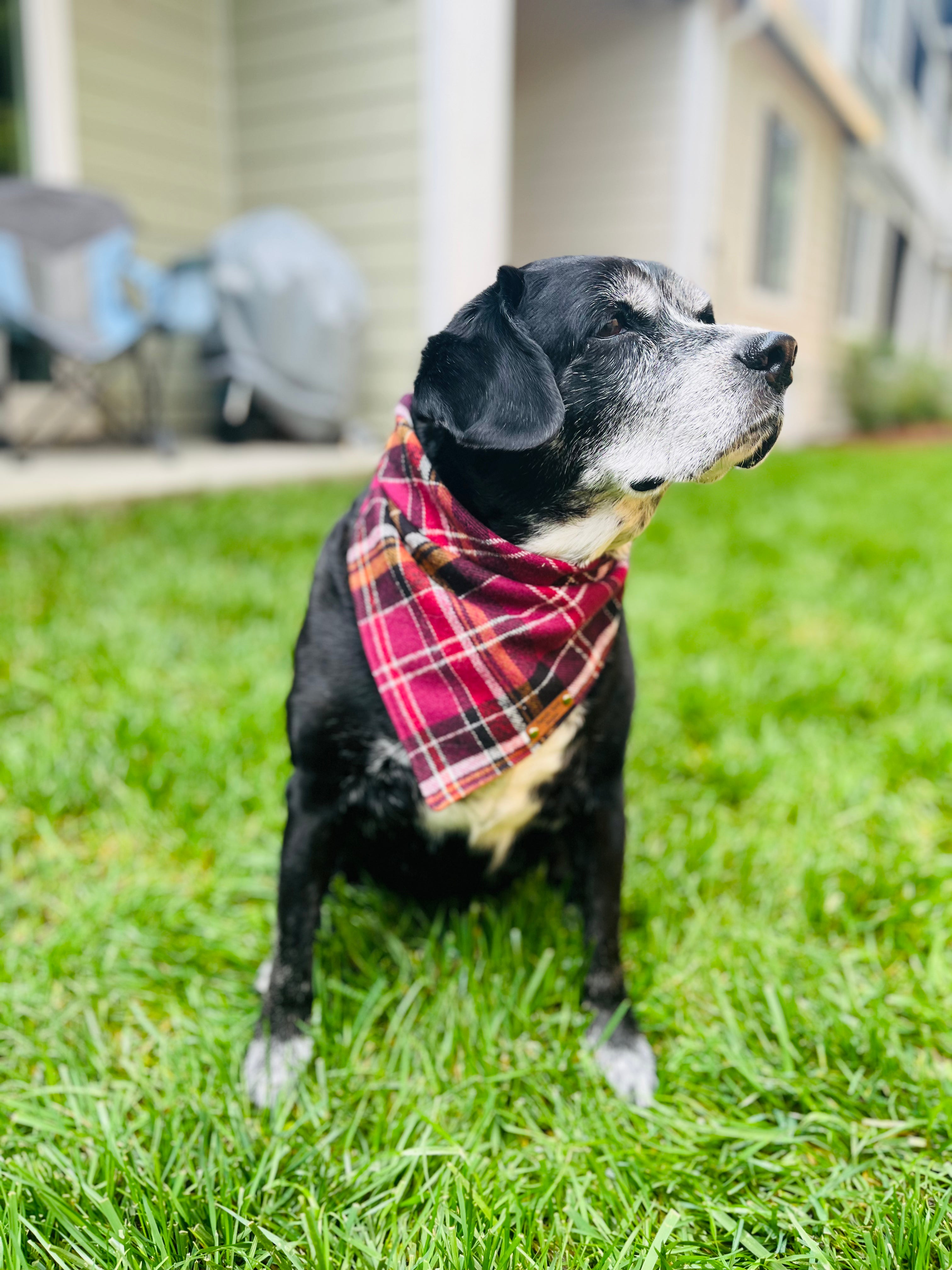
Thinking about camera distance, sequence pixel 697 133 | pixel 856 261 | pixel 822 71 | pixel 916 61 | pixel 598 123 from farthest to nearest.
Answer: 1. pixel 916 61
2. pixel 856 261
3. pixel 822 71
4. pixel 598 123
5. pixel 697 133

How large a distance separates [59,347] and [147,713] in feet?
9.70

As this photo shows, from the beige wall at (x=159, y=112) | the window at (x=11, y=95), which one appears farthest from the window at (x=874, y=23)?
the window at (x=11, y=95)

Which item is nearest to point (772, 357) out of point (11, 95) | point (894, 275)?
point (11, 95)

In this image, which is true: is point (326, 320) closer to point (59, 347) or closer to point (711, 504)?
point (59, 347)

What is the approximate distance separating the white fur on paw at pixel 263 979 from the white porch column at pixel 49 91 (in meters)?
5.13

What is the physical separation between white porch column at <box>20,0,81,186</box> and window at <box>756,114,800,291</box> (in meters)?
6.89

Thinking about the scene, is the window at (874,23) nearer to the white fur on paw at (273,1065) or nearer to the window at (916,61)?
the window at (916,61)

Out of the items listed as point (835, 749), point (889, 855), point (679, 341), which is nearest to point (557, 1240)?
point (889, 855)

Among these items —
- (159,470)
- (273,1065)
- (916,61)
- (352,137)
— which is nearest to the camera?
(273,1065)

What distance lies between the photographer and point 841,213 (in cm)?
1216

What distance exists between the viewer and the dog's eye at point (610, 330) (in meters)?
1.30

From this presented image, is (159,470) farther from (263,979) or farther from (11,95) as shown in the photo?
(263,979)

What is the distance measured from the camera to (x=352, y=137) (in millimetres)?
6141

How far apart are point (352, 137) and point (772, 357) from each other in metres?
5.83
